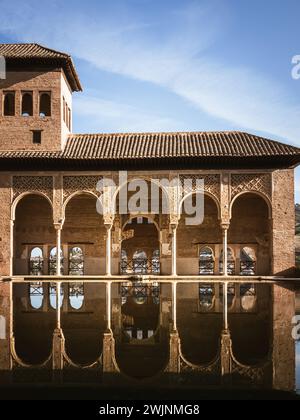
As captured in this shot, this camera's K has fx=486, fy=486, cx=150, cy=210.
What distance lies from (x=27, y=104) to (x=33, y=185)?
457cm

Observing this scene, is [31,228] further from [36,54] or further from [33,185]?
[36,54]

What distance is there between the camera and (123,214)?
22031mm

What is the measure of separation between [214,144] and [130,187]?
160 inches

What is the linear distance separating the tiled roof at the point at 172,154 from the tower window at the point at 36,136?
63 cm

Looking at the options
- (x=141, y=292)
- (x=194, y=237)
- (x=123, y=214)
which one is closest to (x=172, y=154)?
(x=123, y=214)

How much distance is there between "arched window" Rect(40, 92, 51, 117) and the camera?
20.8m

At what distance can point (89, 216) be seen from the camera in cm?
2233

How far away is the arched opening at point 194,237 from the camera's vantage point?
21.9 m

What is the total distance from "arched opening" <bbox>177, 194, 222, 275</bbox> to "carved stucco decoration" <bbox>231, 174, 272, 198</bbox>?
9.57ft

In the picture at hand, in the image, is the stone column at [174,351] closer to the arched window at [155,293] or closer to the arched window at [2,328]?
the arched window at [2,328]

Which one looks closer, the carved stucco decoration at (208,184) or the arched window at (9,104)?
the carved stucco decoration at (208,184)

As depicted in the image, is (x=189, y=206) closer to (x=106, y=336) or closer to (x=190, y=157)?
(x=190, y=157)

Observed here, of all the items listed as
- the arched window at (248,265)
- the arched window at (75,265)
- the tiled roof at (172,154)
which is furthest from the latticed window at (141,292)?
the arched window at (248,265)
